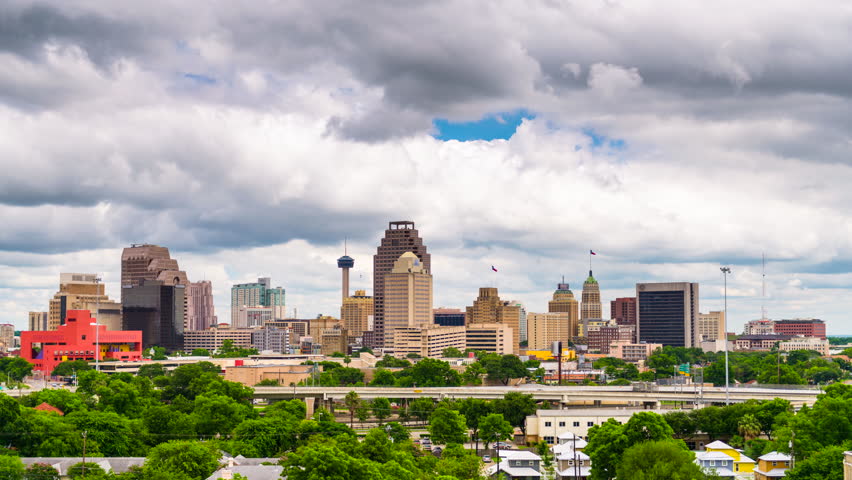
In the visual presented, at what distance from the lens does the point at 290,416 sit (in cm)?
12812

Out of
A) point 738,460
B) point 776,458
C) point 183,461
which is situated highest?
point 183,461

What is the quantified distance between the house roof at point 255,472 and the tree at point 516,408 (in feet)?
191

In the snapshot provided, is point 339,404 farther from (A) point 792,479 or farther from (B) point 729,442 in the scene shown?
(A) point 792,479

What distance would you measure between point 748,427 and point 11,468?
8329 cm

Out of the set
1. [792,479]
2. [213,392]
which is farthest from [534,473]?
[213,392]

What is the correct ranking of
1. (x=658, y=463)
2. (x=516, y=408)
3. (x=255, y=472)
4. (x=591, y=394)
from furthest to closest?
(x=591, y=394)
(x=516, y=408)
(x=255, y=472)
(x=658, y=463)

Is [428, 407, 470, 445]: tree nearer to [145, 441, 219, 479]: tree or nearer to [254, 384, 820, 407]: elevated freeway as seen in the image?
[145, 441, 219, 479]: tree

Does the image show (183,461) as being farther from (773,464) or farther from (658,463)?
(773,464)

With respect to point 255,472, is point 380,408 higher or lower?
lower

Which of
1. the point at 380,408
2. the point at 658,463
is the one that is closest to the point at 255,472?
the point at 658,463

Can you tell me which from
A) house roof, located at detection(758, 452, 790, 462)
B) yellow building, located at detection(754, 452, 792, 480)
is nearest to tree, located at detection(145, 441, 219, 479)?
yellow building, located at detection(754, 452, 792, 480)

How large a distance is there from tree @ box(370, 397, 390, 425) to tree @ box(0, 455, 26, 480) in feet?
241

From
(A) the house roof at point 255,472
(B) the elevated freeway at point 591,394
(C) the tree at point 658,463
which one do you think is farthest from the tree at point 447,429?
(B) the elevated freeway at point 591,394

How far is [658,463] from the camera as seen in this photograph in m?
81.0
